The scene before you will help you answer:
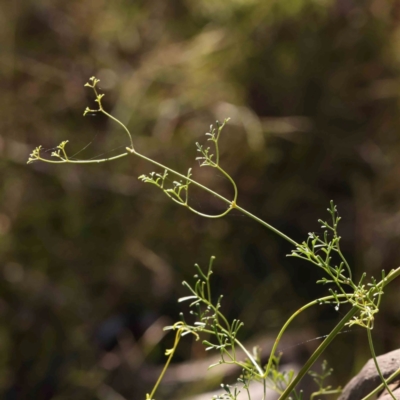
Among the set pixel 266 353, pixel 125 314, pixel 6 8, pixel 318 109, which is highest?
pixel 6 8

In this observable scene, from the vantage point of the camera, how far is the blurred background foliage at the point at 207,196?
1.00 meters

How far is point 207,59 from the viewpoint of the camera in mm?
1065

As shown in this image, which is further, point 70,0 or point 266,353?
point 70,0

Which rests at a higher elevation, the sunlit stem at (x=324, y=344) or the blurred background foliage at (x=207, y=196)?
the blurred background foliage at (x=207, y=196)

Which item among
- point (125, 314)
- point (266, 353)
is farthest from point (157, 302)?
point (266, 353)

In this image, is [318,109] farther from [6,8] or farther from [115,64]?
[6,8]

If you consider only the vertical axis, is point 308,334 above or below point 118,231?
below

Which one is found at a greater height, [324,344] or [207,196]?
[207,196]

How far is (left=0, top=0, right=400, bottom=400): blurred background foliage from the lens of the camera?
39.4 inches

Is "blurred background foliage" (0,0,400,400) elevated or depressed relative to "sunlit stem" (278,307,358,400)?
elevated

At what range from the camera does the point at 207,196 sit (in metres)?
1.01

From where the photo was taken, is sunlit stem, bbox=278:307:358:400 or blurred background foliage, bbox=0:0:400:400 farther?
blurred background foliage, bbox=0:0:400:400

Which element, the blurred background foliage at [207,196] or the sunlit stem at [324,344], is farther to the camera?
the blurred background foliage at [207,196]

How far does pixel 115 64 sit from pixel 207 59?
0.18 m
